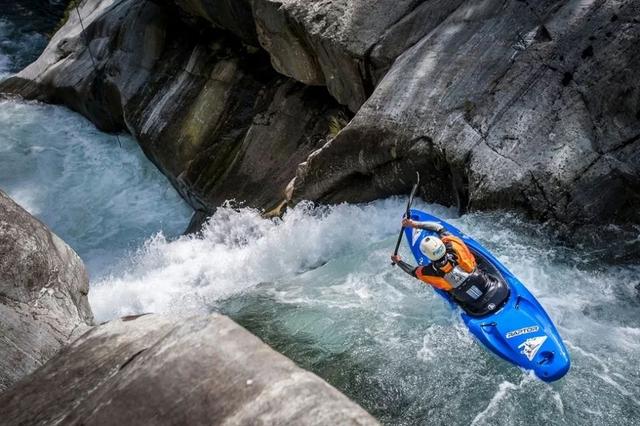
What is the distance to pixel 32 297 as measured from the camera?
4832 millimetres

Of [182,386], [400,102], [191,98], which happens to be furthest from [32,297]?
[191,98]

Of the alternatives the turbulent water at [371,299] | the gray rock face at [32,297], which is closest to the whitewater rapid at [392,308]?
the turbulent water at [371,299]

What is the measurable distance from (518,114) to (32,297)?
5.02 metres

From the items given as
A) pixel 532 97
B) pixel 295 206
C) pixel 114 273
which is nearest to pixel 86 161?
pixel 114 273

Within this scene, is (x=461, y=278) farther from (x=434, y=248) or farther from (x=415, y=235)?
(x=415, y=235)

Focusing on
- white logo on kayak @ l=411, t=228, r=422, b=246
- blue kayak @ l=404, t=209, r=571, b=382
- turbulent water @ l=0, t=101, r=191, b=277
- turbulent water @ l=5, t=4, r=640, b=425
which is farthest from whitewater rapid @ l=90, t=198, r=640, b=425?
turbulent water @ l=0, t=101, r=191, b=277

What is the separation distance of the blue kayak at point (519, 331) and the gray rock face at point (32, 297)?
344 centimetres

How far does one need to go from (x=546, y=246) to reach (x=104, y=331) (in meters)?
4.45

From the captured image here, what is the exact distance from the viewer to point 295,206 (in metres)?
8.38

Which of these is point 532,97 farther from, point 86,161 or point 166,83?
point 86,161

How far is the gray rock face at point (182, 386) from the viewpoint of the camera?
269 cm

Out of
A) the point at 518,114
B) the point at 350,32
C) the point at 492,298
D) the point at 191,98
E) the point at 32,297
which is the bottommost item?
the point at 492,298

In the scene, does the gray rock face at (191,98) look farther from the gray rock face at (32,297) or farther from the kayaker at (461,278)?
the gray rock face at (32,297)

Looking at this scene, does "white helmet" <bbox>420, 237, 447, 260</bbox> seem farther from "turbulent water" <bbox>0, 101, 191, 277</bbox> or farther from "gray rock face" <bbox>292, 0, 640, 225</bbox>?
"turbulent water" <bbox>0, 101, 191, 277</bbox>
